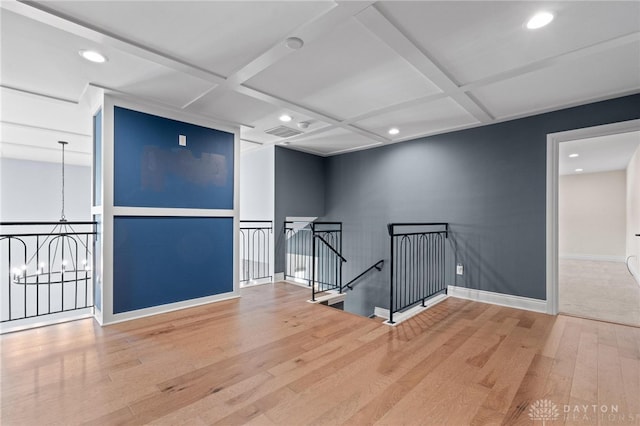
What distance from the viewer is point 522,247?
148 inches

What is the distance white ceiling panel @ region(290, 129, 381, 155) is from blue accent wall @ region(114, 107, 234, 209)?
1423 mm

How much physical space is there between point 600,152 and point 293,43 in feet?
23.7

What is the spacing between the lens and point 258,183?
5.65m

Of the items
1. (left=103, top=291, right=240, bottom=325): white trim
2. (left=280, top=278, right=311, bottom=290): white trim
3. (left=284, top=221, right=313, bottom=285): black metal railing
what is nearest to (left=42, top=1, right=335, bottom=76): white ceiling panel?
(left=103, top=291, right=240, bottom=325): white trim

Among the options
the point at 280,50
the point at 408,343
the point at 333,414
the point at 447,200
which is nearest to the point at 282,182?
the point at 447,200

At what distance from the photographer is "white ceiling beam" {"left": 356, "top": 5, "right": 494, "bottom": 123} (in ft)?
6.34

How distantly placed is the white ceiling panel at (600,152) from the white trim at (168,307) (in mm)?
5965

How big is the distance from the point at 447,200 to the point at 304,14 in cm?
349

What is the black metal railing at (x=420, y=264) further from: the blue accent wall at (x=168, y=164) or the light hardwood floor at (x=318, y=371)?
the blue accent wall at (x=168, y=164)

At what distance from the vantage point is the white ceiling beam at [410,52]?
1934mm

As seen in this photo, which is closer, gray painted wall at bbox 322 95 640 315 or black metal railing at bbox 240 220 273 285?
gray painted wall at bbox 322 95 640 315

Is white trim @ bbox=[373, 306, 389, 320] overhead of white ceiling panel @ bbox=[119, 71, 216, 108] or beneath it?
beneath

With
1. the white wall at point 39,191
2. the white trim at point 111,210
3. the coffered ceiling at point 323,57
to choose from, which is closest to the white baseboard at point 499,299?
the coffered ceiling at point 323,57

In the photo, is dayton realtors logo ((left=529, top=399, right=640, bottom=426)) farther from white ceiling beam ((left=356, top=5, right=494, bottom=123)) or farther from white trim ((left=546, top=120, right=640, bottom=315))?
white ceiling beam ((left=356, top=5, right=494, bottom=123))
